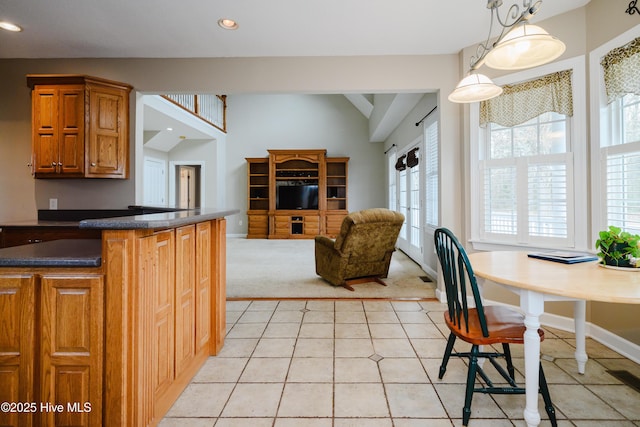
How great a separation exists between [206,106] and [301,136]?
269 centimetres

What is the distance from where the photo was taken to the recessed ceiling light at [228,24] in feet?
8.58

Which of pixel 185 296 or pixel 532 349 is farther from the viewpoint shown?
pixel 185 296

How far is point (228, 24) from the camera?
8.75ft

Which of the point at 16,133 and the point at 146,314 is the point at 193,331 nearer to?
the point at 146,314

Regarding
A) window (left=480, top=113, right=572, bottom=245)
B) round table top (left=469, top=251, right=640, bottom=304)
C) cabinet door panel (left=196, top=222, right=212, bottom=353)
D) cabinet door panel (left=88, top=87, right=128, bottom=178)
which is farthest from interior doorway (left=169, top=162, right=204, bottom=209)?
round table top (left=469, top=251, right=640, bottom=304)

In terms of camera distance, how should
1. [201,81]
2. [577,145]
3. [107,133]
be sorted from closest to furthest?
[577,145] → [107,133] → [201,81]

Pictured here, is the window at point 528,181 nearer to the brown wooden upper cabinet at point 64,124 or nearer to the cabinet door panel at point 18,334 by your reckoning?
the cabinet door panel at point 18,334

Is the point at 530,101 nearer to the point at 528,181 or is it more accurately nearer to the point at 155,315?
the point at 528,181

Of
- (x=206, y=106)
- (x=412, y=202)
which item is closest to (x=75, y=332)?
(x=412, y=202)

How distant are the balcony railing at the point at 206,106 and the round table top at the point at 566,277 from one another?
17.5ft

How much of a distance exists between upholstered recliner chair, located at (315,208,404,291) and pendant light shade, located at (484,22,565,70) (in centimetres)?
203

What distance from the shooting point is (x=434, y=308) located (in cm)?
307

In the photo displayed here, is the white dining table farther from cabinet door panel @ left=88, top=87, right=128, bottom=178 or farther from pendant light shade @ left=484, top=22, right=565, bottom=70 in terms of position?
cabinet door panel @ left=88, top=87, right=128, bottom=178

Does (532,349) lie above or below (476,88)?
below
